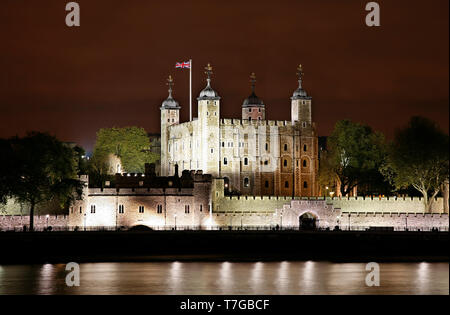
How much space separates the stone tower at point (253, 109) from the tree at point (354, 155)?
575 inches

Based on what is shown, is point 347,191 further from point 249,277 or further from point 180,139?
point 249,277

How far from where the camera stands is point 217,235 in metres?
92.9

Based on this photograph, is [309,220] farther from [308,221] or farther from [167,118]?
[167,118]

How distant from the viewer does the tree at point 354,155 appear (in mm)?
117812

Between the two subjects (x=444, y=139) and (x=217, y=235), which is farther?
(x=444, y=139)

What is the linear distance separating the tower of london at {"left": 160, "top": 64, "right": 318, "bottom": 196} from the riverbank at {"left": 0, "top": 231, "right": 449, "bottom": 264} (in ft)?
87.2

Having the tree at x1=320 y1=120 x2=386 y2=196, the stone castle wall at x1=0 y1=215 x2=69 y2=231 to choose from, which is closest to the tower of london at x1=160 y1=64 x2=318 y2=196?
the tree at x1=320 y1=120 x2=386 y2=196

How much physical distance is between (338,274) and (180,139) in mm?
49182

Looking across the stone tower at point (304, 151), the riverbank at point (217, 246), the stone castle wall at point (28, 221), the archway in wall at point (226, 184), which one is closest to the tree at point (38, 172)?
the stone castle wall at point (28, 221)

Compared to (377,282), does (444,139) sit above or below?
above

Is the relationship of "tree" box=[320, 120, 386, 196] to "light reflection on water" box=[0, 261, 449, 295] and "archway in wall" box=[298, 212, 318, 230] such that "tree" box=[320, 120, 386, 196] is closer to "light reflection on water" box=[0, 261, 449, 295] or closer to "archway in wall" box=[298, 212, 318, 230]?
"archway in wall" box=[298, 212, 318, 230]

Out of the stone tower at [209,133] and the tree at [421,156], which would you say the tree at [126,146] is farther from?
the tree at [421,156]

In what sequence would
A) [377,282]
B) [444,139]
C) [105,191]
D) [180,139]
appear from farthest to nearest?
[180,139], [444,139], [105,191], [377,282]

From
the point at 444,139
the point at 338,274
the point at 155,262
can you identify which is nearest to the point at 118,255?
the point at 155,262
